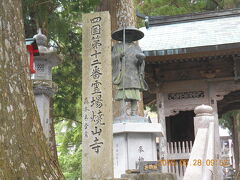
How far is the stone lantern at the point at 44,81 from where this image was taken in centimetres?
882

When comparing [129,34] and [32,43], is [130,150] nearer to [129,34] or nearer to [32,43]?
[129,34]

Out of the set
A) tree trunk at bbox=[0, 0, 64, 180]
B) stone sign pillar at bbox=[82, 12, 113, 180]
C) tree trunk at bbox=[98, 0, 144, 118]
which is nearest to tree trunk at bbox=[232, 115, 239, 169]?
tree trunk at bbox=[98, 0, 144, 118]

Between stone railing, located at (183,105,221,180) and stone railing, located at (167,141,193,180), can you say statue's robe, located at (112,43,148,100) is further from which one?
stone railing, located at (167,141,193,180)

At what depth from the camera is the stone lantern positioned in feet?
28.9

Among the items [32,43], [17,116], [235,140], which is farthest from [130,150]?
[235,140]

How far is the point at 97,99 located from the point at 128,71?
6.19ft

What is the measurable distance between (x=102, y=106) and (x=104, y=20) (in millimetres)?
1397

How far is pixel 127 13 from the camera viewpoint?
9695 millimetres

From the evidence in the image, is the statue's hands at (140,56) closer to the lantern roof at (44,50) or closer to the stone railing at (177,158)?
the lantern roof at (44,50)

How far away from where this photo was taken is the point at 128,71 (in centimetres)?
726

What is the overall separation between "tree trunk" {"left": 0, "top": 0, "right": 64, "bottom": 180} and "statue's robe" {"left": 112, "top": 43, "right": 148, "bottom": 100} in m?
2.91

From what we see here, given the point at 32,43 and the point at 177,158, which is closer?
the point at 32,43

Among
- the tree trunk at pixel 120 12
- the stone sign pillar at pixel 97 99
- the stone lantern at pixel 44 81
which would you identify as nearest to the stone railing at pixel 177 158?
the stone lantern at pixel 44 81

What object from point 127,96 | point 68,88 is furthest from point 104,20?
point 68,88
